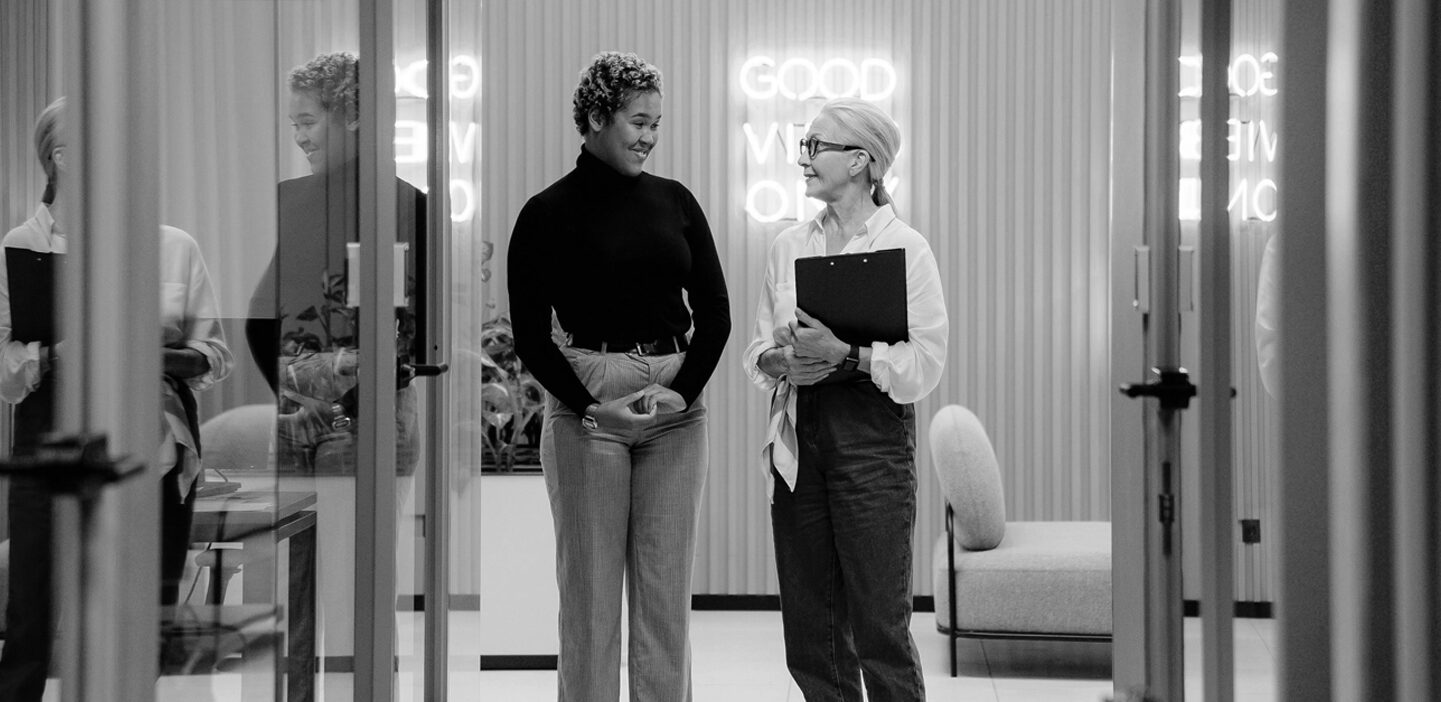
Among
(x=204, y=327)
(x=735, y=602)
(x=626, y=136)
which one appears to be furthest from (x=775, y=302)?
(x=735, y=602)

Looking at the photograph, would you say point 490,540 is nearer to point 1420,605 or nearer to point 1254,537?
point 1254,537

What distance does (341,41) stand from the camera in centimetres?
188

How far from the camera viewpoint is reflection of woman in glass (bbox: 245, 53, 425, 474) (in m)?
1.60

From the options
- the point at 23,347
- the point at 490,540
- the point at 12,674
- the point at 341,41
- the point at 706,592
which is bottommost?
the point at 706,592

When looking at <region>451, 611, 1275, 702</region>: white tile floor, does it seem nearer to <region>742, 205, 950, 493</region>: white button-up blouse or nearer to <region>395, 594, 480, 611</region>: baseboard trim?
<region>395, 594, 480, 611</region>: baseboard trim

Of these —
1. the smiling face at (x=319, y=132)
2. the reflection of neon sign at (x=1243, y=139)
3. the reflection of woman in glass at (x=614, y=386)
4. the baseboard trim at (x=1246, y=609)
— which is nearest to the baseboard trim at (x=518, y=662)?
the reflection of woman in glass at (x=614, y=386)

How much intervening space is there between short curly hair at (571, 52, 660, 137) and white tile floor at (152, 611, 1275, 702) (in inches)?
43.0

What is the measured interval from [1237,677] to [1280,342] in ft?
2.05

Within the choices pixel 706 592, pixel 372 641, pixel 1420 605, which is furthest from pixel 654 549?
pixel 706 592

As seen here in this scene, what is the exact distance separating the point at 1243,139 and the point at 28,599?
1370mm

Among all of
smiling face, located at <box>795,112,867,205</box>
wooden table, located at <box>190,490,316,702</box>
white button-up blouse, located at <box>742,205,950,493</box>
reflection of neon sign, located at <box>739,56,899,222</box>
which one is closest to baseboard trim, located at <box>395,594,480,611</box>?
wooden table, located at <box>190,490,316,702</box>

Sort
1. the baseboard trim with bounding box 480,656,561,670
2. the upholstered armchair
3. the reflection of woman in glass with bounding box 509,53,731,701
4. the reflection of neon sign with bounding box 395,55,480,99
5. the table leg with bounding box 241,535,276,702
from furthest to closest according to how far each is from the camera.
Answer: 1. the baseboard trim with bounding box 480,656,561,670
2. the upholstered armchair
3. the reflection of woman in glass with bounding box 509,53,731,701
4. the reflection of neon sign with bounding box 395,55,480,99
5. the table leg with bounding box 241,535,276,702

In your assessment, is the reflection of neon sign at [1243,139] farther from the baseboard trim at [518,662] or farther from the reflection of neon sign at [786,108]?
the reflection of neon sign at [786,108]

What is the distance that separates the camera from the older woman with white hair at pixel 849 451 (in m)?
2.52
